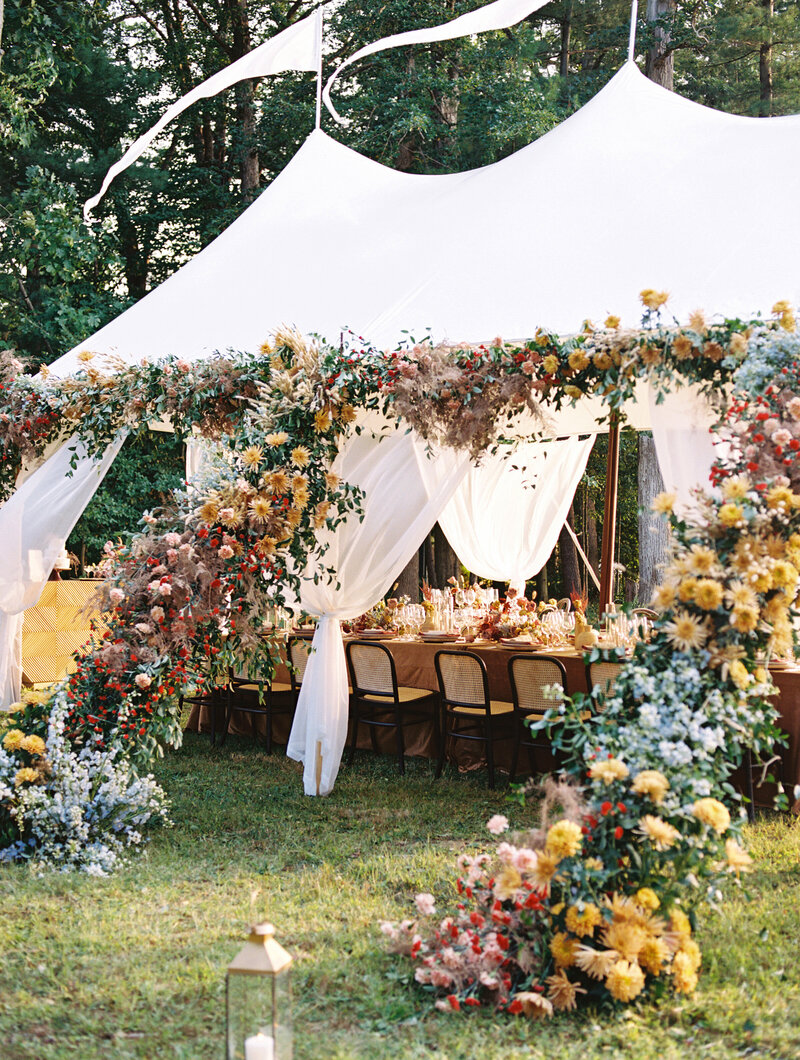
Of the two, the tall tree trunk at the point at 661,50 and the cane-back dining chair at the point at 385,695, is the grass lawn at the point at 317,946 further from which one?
the tall tree trunk at the point at 661,50

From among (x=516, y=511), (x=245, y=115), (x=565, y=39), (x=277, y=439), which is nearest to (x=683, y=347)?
(x=277, y=439)

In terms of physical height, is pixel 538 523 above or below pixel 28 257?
below

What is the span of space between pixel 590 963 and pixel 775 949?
3.28ft

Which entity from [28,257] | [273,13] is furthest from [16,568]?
[273,13]

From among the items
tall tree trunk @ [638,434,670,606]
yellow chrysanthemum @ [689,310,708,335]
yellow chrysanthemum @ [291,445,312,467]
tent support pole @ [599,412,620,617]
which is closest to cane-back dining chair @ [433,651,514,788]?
yellow chrysanthemum @ [291,445,312,467]

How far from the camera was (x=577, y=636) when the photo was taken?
6777 mm

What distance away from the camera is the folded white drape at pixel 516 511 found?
373 inches

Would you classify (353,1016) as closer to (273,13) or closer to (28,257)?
(28,257)

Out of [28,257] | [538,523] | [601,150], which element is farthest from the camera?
[28,257]

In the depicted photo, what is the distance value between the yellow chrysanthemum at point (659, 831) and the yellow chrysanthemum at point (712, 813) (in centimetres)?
9

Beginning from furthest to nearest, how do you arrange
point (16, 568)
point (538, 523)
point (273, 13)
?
point (273, 13)
point (538, 523)
point (16, 568)

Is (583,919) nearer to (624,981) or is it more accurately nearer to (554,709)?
(624,981)

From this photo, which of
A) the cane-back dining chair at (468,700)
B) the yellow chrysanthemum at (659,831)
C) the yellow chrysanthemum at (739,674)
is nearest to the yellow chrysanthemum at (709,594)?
the yellow chrysanthemum at (739,674)

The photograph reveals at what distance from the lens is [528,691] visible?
6297 mm
